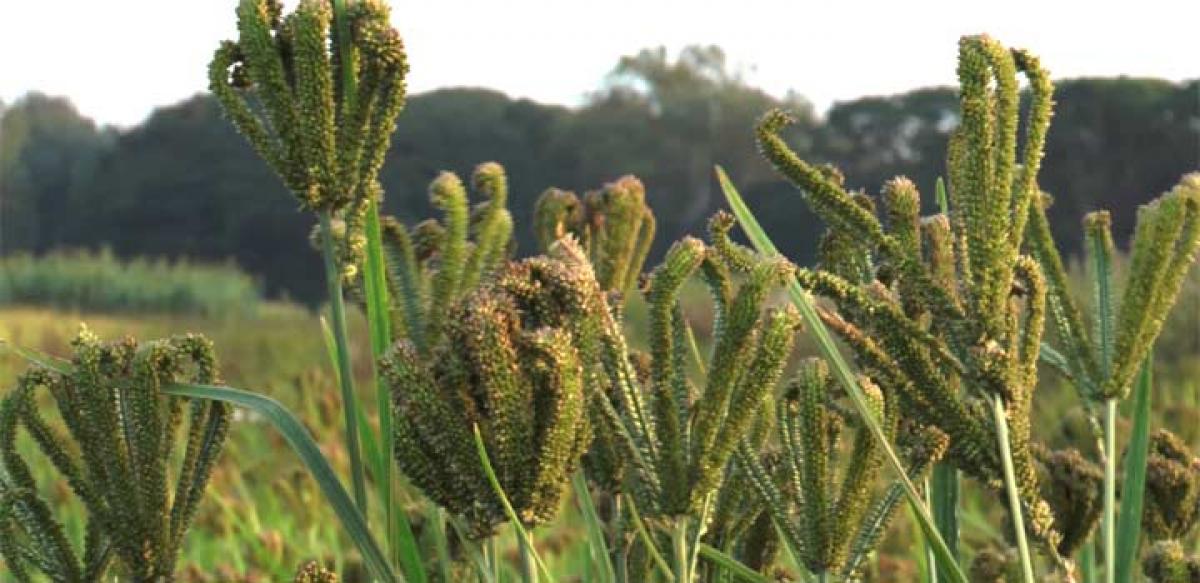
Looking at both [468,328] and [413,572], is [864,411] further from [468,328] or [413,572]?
[413,572]

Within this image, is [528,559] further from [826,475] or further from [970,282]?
[970,282]

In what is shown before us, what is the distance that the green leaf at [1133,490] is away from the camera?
3.80ft

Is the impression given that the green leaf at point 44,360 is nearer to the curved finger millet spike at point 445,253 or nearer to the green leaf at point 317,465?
the green leaf at point 317,465

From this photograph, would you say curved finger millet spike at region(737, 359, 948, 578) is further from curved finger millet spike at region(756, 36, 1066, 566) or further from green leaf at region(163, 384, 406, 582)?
green leaf at region(163, 384, 406, 582)

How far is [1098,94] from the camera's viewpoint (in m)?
29.2

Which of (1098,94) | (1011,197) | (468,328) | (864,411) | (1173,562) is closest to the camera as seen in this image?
(468,328)

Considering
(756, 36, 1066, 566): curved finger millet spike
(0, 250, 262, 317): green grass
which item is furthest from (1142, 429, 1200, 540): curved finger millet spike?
(0, 250, 262, 317): green grass

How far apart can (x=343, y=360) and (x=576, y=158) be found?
106 feet

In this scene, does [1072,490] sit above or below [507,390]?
below

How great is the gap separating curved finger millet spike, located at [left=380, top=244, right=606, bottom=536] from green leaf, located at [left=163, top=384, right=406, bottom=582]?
0.32ft

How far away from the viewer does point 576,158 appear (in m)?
33.3

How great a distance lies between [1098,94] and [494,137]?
11.8 metres

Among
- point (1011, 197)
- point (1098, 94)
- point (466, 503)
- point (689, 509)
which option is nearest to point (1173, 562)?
point (1011, 197)

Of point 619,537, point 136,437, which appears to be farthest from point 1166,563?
point 136,437
